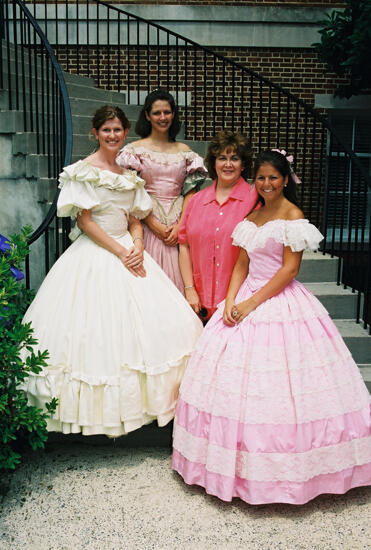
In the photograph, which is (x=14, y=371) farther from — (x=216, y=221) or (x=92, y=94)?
(x=92, y=94)

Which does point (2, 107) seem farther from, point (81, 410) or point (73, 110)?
point (81, 410)

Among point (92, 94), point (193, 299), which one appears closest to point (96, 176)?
point (193, 299)

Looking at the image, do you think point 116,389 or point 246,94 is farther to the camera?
point 246,94

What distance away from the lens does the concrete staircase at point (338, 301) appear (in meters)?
4.20

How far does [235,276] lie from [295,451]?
3.36ft

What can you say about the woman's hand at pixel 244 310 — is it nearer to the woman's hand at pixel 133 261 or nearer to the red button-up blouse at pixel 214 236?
the red button-up blouse at pixel 214 236

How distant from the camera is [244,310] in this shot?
9.86 ft

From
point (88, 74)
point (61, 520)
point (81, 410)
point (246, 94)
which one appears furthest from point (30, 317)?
point (246, 94)

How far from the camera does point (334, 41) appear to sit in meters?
6.84

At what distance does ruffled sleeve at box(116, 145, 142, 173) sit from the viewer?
3.61 meters

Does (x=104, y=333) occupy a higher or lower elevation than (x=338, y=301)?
higher

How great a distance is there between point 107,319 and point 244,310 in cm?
75

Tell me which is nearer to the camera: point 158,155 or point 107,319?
point 107,319

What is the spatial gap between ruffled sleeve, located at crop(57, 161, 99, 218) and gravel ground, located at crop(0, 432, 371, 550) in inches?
60.6
